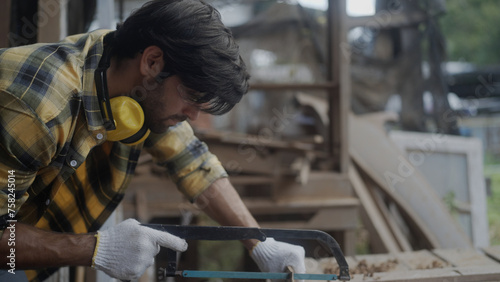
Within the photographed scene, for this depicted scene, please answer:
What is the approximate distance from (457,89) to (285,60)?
5.39m

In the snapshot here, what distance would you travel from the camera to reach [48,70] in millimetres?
1492

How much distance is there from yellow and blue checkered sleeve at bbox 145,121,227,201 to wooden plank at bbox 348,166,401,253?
Answer: 8.15 ft

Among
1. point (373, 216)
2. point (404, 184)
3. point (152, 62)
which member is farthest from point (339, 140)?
point (152, 62)

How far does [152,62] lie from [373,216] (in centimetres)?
318

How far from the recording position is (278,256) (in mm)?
1889

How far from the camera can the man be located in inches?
55.8

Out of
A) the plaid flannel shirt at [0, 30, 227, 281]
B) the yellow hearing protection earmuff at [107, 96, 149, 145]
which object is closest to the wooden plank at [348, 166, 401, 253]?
the plaid flannel shirt at [0, 30, 227, 281]

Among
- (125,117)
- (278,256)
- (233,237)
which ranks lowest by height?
(278,256)

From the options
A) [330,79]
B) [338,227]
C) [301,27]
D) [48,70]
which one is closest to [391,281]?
[48,70]

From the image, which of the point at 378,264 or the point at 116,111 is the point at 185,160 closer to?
the point at 116,111

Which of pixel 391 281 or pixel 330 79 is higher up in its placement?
pixel 330 79

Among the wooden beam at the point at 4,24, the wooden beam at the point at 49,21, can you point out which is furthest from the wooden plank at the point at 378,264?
the wooden beam at the point at 4,24

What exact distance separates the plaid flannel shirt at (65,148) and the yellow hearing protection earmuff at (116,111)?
0.02 m

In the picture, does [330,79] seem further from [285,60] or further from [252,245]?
[285,60]
